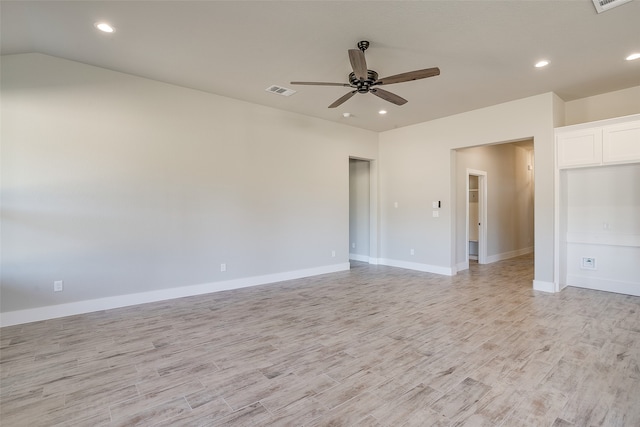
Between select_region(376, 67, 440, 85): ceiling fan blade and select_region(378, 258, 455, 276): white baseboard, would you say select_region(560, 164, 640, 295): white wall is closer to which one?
select_region(378, 258, 455, 276): white baseboard

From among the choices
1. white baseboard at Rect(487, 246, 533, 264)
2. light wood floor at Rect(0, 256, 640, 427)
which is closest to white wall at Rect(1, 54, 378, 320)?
light wood floor at Rect(0, 256, 640, 427)

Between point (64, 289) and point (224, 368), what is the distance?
2.64 m

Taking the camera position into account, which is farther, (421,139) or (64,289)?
(421,139)

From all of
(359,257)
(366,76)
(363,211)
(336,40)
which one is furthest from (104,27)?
(359,257)

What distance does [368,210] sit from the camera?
7430 mm

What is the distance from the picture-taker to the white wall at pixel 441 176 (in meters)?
4.75

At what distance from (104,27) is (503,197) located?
8551 millimetres

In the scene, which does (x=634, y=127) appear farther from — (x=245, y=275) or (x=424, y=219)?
(x=245, y=275)

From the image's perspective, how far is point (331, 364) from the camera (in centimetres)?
255

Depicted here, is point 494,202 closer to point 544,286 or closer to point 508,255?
point 508,255

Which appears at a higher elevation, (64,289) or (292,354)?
(64,289)

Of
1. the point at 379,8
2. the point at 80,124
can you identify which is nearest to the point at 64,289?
the point at 80,124

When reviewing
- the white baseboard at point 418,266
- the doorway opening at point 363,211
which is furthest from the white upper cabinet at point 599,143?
the doorway opening at point 363,211

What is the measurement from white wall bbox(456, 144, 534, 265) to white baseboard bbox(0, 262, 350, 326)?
395 cm
